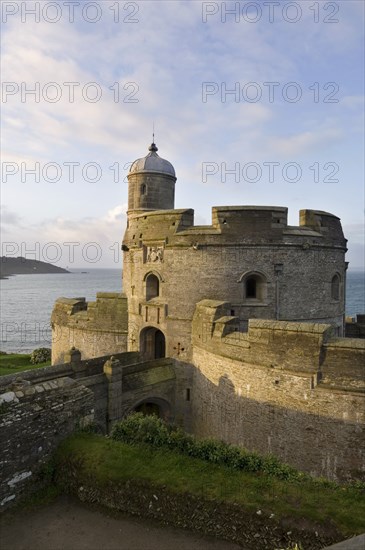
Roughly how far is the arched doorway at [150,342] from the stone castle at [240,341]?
0.19 feet

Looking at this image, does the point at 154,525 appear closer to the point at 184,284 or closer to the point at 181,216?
the point at 184,284

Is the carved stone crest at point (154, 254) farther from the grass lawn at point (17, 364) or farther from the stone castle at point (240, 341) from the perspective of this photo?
the grass lawn at point (17, 364)

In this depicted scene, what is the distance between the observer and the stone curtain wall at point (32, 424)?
6883 millimetres

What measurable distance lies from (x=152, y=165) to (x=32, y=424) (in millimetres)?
17687

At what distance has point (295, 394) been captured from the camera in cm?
1253

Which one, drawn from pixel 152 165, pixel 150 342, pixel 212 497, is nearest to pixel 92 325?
pixel 150 342

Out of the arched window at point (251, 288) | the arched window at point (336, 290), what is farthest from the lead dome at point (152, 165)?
the arched window at point (336, 290)

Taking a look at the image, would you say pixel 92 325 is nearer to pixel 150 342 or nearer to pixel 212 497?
pixel 150 342

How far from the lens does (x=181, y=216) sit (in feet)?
58.3

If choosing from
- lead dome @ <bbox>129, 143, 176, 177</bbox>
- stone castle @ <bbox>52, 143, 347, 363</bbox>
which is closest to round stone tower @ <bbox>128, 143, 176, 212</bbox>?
lead dome @ <bbox>129, 143, 176, 177</bbox>

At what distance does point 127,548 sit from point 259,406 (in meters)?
8.55

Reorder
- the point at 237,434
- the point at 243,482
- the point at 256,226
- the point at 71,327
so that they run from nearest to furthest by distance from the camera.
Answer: the point at 243,482, the point at 237,434, the point at 256,226, the point at 71,327

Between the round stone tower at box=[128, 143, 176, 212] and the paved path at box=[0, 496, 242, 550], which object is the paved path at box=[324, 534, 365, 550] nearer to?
the paved path at box=[0, 496, 242, 550]

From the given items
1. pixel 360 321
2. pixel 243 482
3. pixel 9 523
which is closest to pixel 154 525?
pixel 243 482
